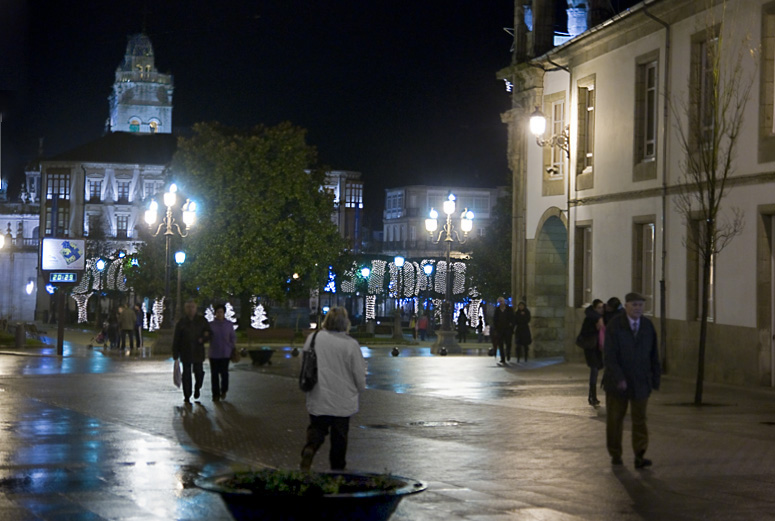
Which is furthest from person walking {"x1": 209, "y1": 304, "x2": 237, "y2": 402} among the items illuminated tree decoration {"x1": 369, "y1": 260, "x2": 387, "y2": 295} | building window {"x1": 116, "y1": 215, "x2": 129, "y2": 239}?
building window {"x1": 116, "y1": 215, "x2": 129, "y2": 239}

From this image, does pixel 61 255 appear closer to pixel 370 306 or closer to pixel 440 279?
pixel 370 306

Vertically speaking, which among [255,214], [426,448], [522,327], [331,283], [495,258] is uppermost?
[255,214]

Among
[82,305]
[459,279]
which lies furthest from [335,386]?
[82,305]

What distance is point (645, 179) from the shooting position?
27.3 m

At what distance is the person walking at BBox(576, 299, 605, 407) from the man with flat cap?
5.47 metres

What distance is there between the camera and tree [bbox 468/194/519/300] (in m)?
75.6

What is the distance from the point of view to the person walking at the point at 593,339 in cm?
1842

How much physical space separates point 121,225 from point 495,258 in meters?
57.6

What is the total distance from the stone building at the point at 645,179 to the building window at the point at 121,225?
93.4m

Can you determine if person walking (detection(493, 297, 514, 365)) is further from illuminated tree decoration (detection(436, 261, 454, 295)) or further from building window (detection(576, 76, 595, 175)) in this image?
illuminated tree decoration (detection(436, 261, 454, 295))

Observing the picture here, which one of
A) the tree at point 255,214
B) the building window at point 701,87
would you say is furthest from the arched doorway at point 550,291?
the tree at point 255,214

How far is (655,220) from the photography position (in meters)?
26.9

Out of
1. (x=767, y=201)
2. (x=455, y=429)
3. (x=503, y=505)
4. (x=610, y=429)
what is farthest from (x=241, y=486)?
(x=767, y=201)

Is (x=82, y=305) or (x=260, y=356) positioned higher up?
(x=82, y=305)
